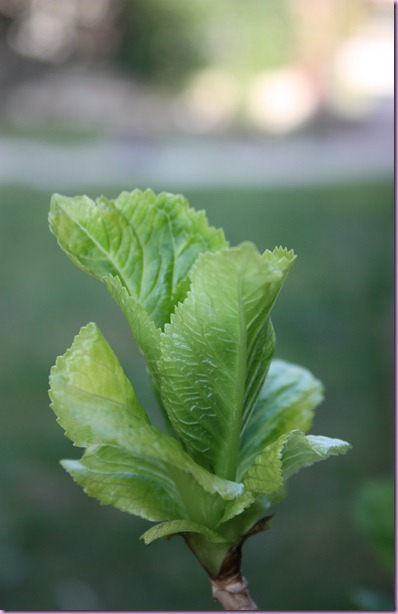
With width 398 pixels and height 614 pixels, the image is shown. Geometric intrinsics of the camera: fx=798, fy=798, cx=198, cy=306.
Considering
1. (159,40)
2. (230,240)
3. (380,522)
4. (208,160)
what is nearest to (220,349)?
(380,522)

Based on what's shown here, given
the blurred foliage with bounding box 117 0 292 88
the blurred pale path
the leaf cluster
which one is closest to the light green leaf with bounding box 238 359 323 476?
the leaf cluster

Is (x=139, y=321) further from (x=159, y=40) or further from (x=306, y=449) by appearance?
(x=159, y=40)

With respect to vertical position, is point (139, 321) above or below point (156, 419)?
above

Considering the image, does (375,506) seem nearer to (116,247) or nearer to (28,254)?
(116,247)

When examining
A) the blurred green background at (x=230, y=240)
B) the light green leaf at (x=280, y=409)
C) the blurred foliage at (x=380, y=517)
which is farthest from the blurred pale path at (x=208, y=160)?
the light green leaf at (x=280, y=409)

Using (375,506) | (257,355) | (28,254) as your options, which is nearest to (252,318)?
(257,355)

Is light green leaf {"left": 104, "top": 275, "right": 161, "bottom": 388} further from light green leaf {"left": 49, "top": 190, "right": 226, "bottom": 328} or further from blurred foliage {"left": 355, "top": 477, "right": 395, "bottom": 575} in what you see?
blurred foliage {"left": 355, "top": 477, "right": 395, "bottom": 575}

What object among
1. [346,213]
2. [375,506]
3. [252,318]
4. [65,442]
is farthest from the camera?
[346,213]

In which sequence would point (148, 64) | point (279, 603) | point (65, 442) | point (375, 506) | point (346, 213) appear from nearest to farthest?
point (375, 506) < point (279, 603) < point (65, 442) < point (346, 213) < point (148, 64)
